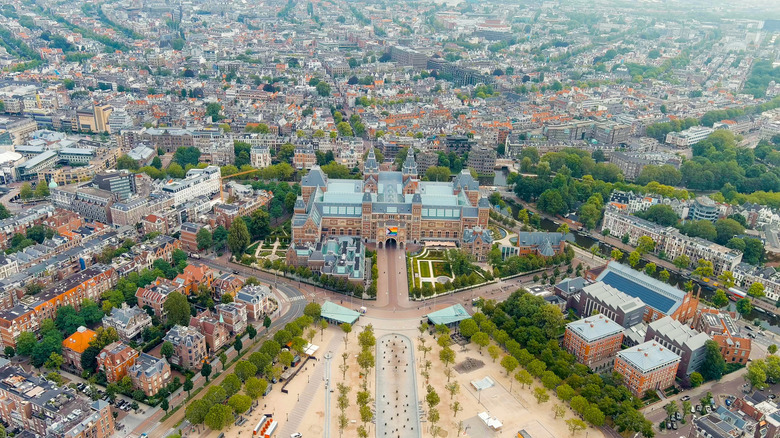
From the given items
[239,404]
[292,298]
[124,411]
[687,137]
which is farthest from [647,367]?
[687,137]

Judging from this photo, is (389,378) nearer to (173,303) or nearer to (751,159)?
(173,303)

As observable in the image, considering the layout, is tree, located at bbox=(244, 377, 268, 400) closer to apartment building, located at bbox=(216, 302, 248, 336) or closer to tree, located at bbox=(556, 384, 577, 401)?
apartment building, located at bbox=(216, 302, 248, 336)

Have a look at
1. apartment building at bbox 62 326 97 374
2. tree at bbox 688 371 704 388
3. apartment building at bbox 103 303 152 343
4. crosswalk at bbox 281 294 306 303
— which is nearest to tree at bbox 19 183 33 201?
apartment building at bbox 103 303 152 343

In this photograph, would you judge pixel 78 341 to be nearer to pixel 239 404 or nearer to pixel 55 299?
pixel 55 299

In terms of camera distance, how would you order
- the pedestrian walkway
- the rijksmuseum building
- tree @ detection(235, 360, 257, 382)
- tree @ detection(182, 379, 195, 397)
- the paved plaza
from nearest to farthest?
the pedestrian walkway → the paved plaza → tree @ detection(182, 379, 195, 397) → tree @ detection(235, 360, 257, 382) → the rijksmuseum building

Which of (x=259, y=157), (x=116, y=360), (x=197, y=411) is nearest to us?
(x=197, y=411)

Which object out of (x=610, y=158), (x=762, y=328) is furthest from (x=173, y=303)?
(x=610, y=158)

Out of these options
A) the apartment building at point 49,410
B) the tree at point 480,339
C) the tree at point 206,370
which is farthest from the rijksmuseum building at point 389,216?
the apartment building at point 49,410
